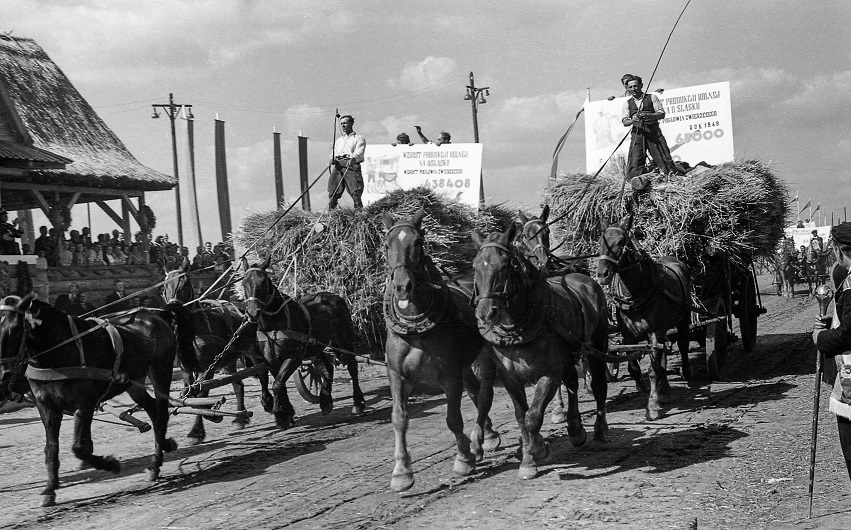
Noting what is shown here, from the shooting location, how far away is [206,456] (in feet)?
27.3

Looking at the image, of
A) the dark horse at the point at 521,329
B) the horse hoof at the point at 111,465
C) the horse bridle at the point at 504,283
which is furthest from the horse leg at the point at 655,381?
the horse hoof at the point at 111,465

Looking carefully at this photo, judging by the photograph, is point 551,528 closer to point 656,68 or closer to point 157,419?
point 157,419

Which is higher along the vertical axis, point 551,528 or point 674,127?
point 674,127

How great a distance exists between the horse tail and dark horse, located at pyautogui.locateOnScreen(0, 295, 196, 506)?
1.28 meters

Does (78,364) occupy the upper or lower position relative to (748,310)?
upper

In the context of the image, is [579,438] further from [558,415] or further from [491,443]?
[558,415]

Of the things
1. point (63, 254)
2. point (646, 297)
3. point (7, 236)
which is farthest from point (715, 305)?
point (63, 254)

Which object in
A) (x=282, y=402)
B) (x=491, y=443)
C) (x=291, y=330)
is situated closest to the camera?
(x=491, y=443)

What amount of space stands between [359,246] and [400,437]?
15.5ft

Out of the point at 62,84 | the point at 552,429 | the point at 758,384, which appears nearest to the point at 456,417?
the point at 552,429

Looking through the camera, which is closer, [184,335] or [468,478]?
[468,478]

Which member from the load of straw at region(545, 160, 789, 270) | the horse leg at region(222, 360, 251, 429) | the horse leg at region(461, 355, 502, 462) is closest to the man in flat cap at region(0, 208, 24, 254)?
the horse leg at region(222, 360, 251, 429)

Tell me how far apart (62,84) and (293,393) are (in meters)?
14.6

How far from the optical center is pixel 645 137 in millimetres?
11867
